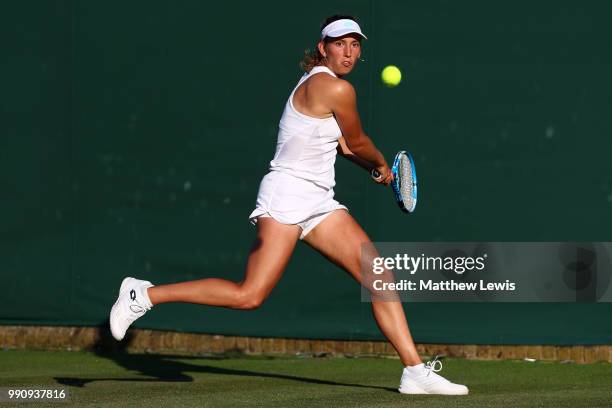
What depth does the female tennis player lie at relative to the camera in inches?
212

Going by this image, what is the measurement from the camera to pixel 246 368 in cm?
705

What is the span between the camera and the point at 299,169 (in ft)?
17.9

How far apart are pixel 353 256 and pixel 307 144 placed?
57cm

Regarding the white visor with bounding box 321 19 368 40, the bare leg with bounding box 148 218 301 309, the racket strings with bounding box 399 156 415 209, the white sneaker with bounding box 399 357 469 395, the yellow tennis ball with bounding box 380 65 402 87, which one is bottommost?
the white sneaker with bounding box 399 357 469 395

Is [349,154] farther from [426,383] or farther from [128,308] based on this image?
[128,308]

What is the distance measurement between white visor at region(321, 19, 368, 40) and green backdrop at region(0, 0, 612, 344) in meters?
1.83

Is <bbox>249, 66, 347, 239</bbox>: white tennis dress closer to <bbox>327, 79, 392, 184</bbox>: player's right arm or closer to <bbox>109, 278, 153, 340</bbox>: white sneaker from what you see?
<bbox>327, 79, 392, 184</bbox>: player's right arm

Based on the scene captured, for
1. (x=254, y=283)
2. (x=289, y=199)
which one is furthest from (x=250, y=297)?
(x=289, y=199)

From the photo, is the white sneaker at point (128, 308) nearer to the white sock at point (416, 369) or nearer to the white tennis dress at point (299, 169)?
the white tennis dress at point (299, 169)

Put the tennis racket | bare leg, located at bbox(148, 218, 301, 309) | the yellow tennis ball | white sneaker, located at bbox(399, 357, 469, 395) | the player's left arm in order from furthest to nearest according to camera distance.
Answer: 1. the yellow tennis ball
2. the tennis racket
3. the player's left arm
4. white sneaker, located at bbox(399, 357, 469, 395)
5. bare leg, located at bbox(148, 218, 301, 309)

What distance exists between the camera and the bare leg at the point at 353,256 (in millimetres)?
5578

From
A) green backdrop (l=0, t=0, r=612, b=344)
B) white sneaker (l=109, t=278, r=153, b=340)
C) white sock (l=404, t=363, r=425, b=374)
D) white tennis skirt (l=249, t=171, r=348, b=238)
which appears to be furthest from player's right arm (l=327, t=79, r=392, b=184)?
green backdrop (l=0, t=0, r=612, b=344)

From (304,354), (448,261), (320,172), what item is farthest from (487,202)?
(320,172)

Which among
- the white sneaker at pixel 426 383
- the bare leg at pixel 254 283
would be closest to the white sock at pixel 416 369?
the white sneaker at pixel 426 383
